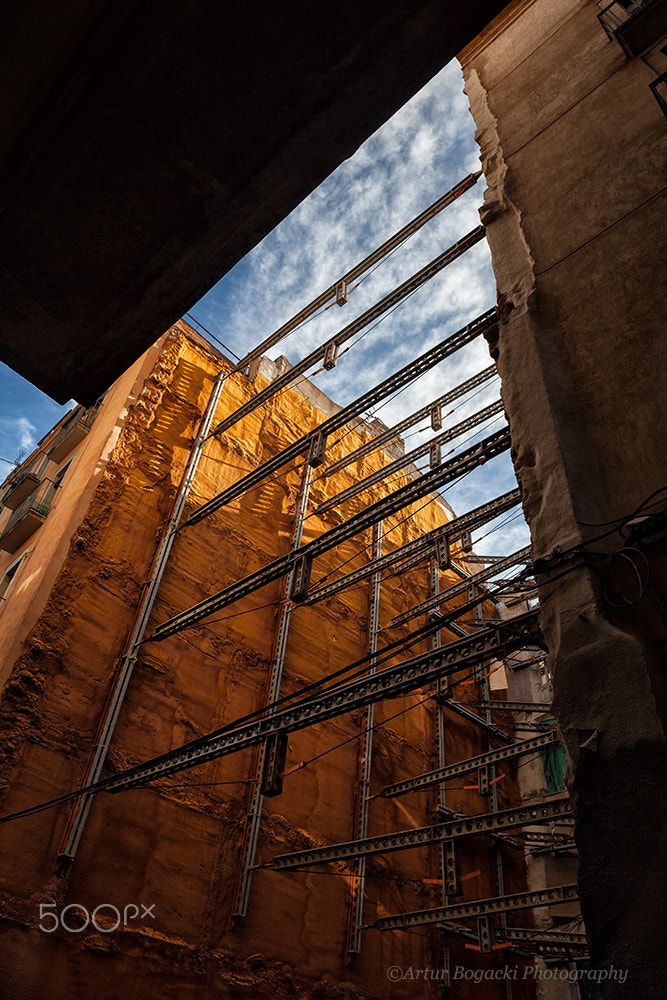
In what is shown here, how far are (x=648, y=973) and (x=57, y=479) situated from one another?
14.6 metres

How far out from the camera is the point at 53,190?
121 inches

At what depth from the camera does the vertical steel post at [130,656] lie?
8172 mm

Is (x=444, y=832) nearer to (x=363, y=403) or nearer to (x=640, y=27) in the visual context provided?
(x=363, y=403)

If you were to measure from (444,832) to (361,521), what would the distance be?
156 inches

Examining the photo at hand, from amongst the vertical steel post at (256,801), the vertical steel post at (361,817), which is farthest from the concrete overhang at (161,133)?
the vertical steel post at (361,817)

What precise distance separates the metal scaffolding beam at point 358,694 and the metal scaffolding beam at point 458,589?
7.06m

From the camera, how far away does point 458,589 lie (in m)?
13.6

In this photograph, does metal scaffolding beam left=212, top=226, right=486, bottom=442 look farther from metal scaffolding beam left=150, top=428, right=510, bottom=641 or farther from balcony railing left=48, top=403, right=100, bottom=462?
metal scaffolding beam left=150, top=428, right=510, bottom=641

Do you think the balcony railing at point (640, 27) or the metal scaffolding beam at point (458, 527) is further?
the metal scaffolding beam at point (458, 527)

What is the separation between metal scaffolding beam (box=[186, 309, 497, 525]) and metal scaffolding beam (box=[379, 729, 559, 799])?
5743mm

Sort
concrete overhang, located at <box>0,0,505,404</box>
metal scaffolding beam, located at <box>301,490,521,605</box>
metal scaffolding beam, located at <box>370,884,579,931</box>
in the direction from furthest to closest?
metal scaffolding beam, located at <box>301,490,521,605</box> < metal scaffolding beam, located at <box>370,884,579,931</box> < concrete overhang, located at <box>0,0,505,404</box>

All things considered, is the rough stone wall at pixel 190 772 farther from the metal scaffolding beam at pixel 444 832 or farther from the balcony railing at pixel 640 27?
the balcony railing at pixel 640 27

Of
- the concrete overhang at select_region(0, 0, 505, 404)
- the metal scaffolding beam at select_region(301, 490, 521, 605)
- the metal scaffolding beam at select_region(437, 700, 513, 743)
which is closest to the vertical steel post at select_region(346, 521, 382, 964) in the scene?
the metal scaffolding beam at select_region(301, 490, 521, 605)

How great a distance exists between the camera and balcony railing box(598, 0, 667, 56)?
223 inches
